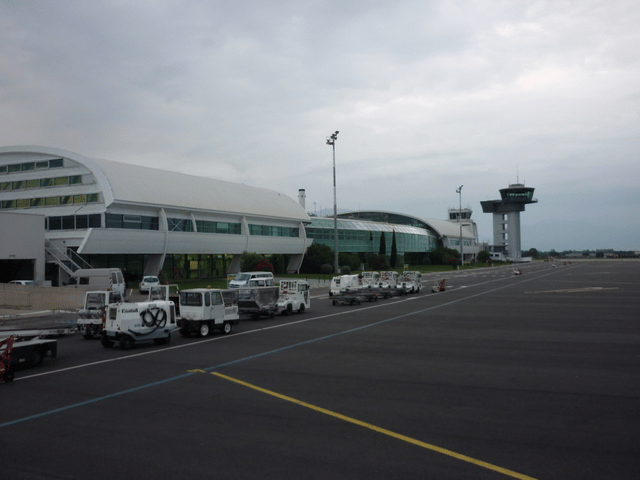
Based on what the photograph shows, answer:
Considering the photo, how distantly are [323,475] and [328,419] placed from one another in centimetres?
269

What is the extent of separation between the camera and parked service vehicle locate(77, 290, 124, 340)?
22.7 metres

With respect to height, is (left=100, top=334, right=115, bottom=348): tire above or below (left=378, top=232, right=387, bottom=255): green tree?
below

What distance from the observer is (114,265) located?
54.4 metres

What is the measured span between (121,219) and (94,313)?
31009mm

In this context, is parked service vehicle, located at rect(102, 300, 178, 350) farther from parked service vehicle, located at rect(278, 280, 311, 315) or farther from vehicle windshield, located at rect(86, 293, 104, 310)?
parked service vehicle, located at rect(278, 280, 311, 315)

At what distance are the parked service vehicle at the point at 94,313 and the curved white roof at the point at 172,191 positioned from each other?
2863cm

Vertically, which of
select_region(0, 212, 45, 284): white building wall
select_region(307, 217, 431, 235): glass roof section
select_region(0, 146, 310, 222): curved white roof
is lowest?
select_region(0, 212, 45, 284): white building wall

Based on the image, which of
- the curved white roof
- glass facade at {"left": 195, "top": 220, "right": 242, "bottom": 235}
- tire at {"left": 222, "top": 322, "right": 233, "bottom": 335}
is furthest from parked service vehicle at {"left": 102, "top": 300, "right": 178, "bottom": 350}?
glass facade at {"left": 195, "top": 220, "right": 242, "bottom": 235}

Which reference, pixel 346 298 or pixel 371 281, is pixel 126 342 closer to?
pixel 346 298

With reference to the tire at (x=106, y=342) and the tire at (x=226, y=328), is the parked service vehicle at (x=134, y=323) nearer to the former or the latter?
the tire at (x=106, y=342)

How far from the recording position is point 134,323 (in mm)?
19234

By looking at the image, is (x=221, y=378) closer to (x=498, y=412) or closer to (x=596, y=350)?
(x=498, y=412)

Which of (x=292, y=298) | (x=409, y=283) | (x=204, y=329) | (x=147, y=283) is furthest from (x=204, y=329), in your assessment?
(x=409, y=283)

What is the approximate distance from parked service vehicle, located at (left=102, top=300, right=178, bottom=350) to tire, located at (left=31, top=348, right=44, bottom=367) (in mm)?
2979
